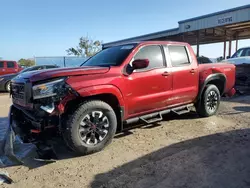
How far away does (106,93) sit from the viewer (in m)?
3.78

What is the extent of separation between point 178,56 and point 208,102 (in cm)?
158

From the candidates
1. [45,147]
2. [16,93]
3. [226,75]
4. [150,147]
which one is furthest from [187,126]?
[16,93]

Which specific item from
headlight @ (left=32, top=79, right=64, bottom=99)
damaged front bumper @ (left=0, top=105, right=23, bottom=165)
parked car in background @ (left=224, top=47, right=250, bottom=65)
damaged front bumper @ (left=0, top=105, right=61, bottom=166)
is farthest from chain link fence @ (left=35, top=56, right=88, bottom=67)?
headlight @ (left=32, top=79, right=64, bottom=99)

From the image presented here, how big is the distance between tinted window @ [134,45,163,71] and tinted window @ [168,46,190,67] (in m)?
0.37

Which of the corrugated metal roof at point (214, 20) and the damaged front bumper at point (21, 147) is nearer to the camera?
the damaged front bumper at point (21, 147)

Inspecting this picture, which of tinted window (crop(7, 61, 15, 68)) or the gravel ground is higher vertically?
tinted window (crop(7, 61, 15, 68))

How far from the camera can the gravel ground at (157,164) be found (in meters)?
2.88

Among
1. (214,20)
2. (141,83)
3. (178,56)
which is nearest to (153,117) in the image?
(141,83)

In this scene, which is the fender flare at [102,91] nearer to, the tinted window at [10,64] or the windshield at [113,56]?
the windshield at [113,56]

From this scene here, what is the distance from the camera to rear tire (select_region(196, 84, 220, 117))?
5609 millimetres

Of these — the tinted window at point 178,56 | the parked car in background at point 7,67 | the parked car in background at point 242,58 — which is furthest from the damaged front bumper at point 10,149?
the parked car in background at point 7,67

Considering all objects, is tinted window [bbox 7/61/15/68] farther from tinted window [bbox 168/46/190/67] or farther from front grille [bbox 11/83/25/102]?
tinted window [bbox 168/46/190/67]

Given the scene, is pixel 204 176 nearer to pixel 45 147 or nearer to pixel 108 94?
pixel 108 94

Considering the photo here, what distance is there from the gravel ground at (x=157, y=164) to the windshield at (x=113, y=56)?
154 centimetres
